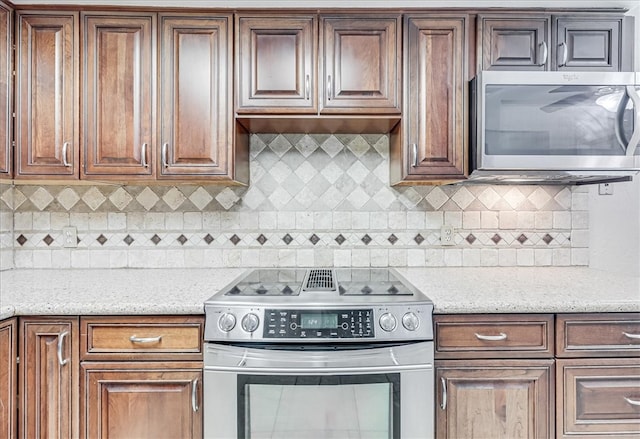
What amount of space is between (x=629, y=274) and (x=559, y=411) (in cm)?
88

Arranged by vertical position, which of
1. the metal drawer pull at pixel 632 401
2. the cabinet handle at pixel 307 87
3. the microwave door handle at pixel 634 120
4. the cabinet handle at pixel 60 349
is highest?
the cabinet handle at pixel 307 87

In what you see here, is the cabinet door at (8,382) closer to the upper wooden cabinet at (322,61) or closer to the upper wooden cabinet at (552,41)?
the upper wooden cabinet at (322,61)

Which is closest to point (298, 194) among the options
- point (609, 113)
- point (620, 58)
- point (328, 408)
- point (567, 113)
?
point (328, 408)

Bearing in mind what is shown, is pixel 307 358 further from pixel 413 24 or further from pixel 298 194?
pixel 413 24

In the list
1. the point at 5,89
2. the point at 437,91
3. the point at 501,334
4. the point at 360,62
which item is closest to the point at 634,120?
the point at 437,91

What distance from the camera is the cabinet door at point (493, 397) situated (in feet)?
4.64

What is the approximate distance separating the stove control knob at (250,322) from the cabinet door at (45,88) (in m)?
1.13

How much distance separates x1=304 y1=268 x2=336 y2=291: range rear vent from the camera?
1623mm

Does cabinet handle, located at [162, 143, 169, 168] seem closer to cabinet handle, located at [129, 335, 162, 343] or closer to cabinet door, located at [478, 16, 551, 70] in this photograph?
cabinet handle, located at [129, 335, 162, 343]

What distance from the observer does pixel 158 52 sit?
1793 mm

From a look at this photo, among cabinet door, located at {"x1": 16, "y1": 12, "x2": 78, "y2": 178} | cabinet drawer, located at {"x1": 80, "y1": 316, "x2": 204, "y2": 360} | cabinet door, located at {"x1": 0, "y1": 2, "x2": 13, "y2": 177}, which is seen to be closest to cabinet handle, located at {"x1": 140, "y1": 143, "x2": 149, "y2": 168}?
cabinet door, located at {"x1": 16, "y1": 12, "x2": 78, "y2": 178}

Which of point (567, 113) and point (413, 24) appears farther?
point (413, 24)

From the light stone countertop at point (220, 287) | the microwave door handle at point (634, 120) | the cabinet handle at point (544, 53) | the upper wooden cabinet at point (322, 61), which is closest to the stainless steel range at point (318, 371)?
the light stone countertop at point (220, 287)

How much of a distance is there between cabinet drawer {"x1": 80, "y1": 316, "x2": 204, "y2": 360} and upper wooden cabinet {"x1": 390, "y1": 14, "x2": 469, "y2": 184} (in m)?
1.14
